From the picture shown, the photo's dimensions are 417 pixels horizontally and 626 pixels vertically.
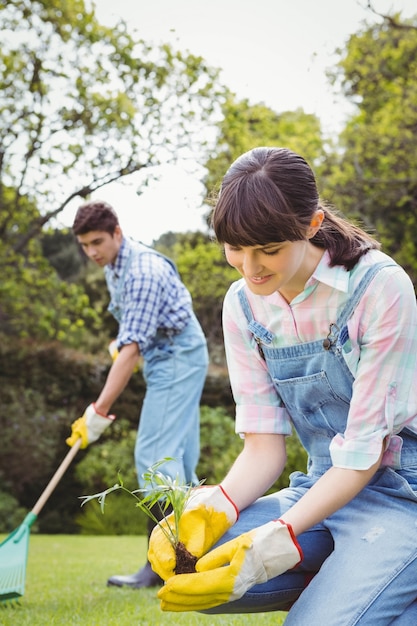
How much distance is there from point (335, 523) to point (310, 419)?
29 centimetres

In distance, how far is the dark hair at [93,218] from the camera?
4258mm

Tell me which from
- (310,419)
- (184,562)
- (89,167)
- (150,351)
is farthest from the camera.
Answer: (89,167)

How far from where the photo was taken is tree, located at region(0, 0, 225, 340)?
834 cm

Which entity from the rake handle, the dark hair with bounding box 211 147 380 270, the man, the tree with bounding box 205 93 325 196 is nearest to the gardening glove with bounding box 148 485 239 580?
the dark hair with bounding box 211 147 380 270

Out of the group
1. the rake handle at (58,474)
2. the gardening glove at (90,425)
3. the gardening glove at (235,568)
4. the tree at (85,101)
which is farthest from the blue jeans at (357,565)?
the tree at (85,101)

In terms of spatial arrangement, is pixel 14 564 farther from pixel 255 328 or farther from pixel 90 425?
pixel 255 328

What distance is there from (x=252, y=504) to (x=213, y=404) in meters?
8.56

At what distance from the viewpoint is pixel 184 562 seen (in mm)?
1949

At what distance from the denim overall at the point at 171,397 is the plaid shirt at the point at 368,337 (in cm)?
206

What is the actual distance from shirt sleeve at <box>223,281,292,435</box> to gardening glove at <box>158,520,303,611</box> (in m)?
0.44

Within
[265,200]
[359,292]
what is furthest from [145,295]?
[265,200]

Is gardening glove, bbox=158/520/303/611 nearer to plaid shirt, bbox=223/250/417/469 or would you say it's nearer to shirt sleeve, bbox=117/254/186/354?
plaid shirt, bbox=223/250/417/469

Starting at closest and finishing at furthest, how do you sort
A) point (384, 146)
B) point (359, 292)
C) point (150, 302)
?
point (359, 292)
point (150, 302)
point (384, 146)

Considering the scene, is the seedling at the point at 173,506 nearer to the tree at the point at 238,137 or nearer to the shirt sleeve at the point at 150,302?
the shirt sleeve at the point at 150,302
